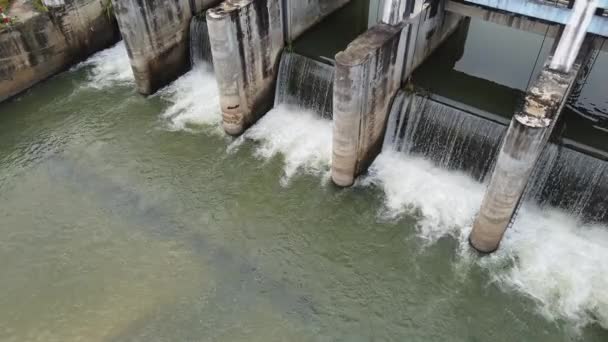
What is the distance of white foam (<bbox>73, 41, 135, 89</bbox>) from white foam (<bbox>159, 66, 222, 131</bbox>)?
1.77m

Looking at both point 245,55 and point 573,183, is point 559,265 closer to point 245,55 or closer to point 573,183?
point 573,183

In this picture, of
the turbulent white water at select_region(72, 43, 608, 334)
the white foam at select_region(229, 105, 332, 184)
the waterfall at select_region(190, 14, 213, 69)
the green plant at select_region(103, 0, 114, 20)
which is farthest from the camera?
the green plant at select_region(103, 0, 114, 20)

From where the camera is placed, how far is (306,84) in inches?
604

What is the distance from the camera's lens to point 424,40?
1423cm

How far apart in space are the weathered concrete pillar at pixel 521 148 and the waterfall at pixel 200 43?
10.9 metres

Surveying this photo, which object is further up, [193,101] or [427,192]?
[193,101]

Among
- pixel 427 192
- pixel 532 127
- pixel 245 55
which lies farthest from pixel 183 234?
pixel 532 127

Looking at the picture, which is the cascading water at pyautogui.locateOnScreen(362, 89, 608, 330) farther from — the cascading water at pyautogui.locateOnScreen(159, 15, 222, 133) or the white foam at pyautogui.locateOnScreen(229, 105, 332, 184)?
the cascading water at pyautogui.locateOnScreen(159, 15, 222, 133)

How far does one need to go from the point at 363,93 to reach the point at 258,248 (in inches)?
183

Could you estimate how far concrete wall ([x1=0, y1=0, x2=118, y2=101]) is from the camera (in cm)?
1609

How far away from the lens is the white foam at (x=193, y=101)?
15797 millimetres

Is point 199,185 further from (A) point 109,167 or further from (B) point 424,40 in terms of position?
(B) point 424,40

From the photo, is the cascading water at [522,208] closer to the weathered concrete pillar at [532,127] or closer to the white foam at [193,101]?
the weathered concrete pillar at [532,127]

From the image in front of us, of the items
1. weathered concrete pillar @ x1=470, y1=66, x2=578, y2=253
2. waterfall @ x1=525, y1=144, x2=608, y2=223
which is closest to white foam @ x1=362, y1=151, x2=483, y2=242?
weathered concrete pillar @ x1=470, y1=66, x2=578, y2=253
